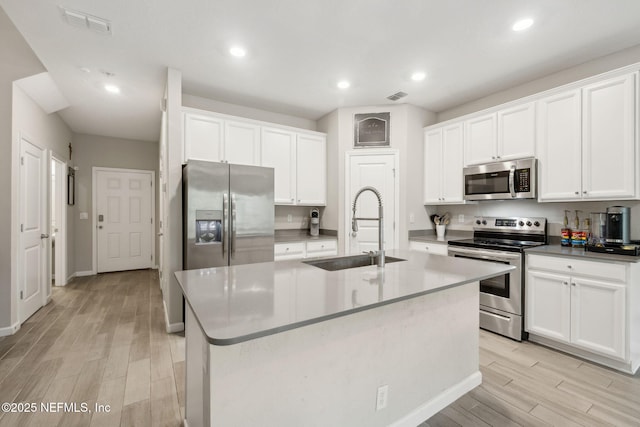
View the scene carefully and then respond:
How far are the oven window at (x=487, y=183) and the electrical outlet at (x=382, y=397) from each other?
8.60 ft

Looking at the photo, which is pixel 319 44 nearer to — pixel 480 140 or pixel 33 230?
pixel 480 140

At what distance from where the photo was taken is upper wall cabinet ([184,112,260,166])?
3.25 m

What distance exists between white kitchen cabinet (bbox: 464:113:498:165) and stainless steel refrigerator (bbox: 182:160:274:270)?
244 centimetres

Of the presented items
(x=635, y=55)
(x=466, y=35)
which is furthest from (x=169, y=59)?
(x=635, y=55)

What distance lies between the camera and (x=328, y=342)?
132 centimetres

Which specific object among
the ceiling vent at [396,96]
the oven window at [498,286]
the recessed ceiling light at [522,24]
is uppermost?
the ceiling vent at [396,96]

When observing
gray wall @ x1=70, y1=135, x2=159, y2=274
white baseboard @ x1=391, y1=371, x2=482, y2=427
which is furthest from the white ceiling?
white baseboard @ x1=391, y1=371, x2=482, y2=427

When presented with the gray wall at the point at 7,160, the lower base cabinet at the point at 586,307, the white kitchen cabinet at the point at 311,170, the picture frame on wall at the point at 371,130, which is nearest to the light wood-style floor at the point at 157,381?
the lower base cabinet at the point at 586,307

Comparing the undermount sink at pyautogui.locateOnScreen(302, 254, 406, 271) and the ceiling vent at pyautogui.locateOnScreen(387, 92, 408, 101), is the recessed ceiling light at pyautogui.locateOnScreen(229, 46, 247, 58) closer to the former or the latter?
the ceiling vent at pyautogui.locateOnScreen(387, 92, 408, 101)

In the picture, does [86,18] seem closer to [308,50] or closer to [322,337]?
[308,50]

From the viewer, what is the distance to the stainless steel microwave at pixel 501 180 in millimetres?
2959

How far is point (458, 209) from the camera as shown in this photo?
3957 millimetres

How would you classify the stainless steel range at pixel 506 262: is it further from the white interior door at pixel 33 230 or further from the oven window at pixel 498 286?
the white interior door at pixel 33 230

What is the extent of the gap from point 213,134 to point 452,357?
3.22 m
